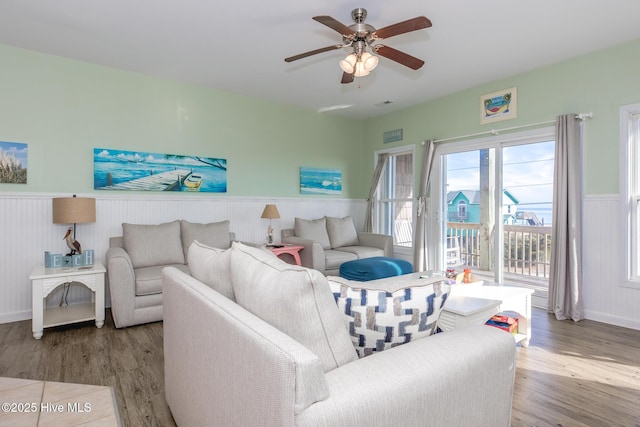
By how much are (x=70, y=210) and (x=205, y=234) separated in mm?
1289

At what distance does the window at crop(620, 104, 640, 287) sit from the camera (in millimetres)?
3256

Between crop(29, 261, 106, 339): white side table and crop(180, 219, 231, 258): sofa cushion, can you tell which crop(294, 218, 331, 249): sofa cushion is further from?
crop(29, 261, 106, 339): white side table

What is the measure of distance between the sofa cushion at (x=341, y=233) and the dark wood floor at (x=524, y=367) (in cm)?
261

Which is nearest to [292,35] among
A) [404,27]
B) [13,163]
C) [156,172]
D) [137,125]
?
[404,27]

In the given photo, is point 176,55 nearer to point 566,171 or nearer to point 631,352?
point 566,171

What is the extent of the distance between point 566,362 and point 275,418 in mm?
2573

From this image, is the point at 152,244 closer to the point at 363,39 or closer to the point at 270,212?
the point at 270,212

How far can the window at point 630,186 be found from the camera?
10.7ft

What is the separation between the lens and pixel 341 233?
518 cm

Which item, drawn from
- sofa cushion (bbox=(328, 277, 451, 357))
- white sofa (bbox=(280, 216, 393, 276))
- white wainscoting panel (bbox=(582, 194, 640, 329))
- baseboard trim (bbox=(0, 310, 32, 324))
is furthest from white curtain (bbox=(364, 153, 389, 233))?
sofa cushion (bbox=(328, 277, 451, 357))

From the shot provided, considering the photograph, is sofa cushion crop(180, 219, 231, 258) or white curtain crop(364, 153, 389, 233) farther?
white curtain crop(364, 153, 389, 233)

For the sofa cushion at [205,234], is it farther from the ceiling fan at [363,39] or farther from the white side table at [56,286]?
the ceiling fan at [363,39]

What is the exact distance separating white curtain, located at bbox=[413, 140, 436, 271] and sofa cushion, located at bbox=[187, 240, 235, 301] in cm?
390

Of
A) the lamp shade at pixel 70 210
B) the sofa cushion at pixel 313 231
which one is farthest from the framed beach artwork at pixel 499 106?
the lamp shade at pixel 70 210
